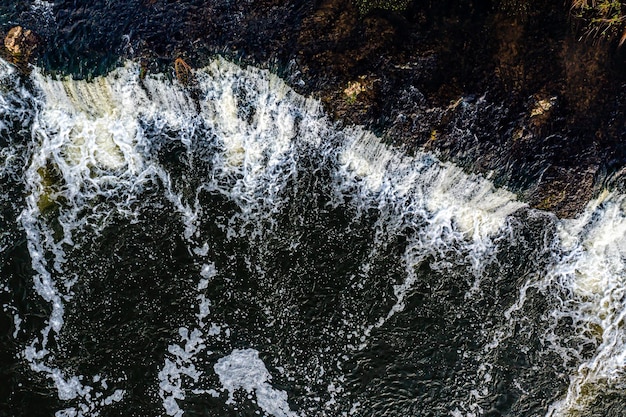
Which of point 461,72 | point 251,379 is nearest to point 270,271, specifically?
point 251,379

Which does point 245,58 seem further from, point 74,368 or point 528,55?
point 74,368

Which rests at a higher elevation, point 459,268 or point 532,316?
Answer: point 459,268

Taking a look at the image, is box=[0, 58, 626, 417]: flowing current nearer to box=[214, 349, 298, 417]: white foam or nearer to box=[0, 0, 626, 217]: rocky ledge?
box=[214, 349, 298, 417]: white foam

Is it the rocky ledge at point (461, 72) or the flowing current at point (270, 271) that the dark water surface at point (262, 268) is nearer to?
the flowing current at point (270, 271)

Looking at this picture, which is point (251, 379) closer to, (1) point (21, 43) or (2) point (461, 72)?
(2) point (461, 72)

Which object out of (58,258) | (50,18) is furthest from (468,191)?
(50,18)

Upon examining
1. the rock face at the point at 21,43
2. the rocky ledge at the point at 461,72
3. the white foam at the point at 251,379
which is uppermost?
the rock face at the point at 21,43

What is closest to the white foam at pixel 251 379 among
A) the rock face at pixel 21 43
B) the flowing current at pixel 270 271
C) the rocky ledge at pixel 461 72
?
the flowing current at pixel 270 271
